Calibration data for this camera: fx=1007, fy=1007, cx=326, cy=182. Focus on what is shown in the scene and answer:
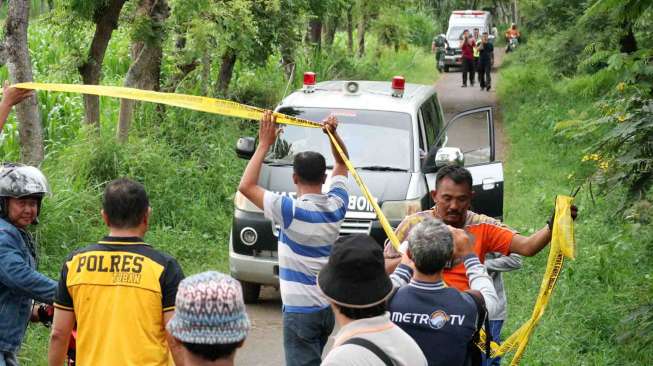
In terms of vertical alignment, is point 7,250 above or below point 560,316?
above

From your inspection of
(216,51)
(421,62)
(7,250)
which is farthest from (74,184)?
(421,62)

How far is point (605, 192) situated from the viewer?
662 cm

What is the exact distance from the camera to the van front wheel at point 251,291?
9.83 m

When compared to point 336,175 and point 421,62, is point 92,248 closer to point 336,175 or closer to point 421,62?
point 336,175

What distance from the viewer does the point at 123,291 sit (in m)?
4.17

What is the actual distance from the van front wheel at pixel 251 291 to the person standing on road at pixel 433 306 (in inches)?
219

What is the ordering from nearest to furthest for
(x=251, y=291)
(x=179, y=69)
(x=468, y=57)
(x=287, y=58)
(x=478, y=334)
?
(x=478, y=334) → (x=251, y=291) → (x=179, y=69) → (x=287, y=58) → (x=468, y=57)

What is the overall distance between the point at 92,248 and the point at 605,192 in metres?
3.67

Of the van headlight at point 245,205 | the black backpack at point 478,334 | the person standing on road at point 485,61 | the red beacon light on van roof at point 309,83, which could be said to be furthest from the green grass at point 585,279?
the person standing on road at point 485,61

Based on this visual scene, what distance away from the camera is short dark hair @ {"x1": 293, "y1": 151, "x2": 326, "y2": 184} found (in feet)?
18.5

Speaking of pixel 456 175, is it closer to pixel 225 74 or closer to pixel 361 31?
pixel 225 74

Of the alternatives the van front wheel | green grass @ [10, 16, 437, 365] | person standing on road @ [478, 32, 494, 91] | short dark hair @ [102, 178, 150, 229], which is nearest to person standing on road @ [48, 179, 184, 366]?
short dark hair @ [102, 178, 150, 229]

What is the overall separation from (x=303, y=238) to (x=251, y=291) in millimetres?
4313

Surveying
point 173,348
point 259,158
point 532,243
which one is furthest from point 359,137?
point 173,348
